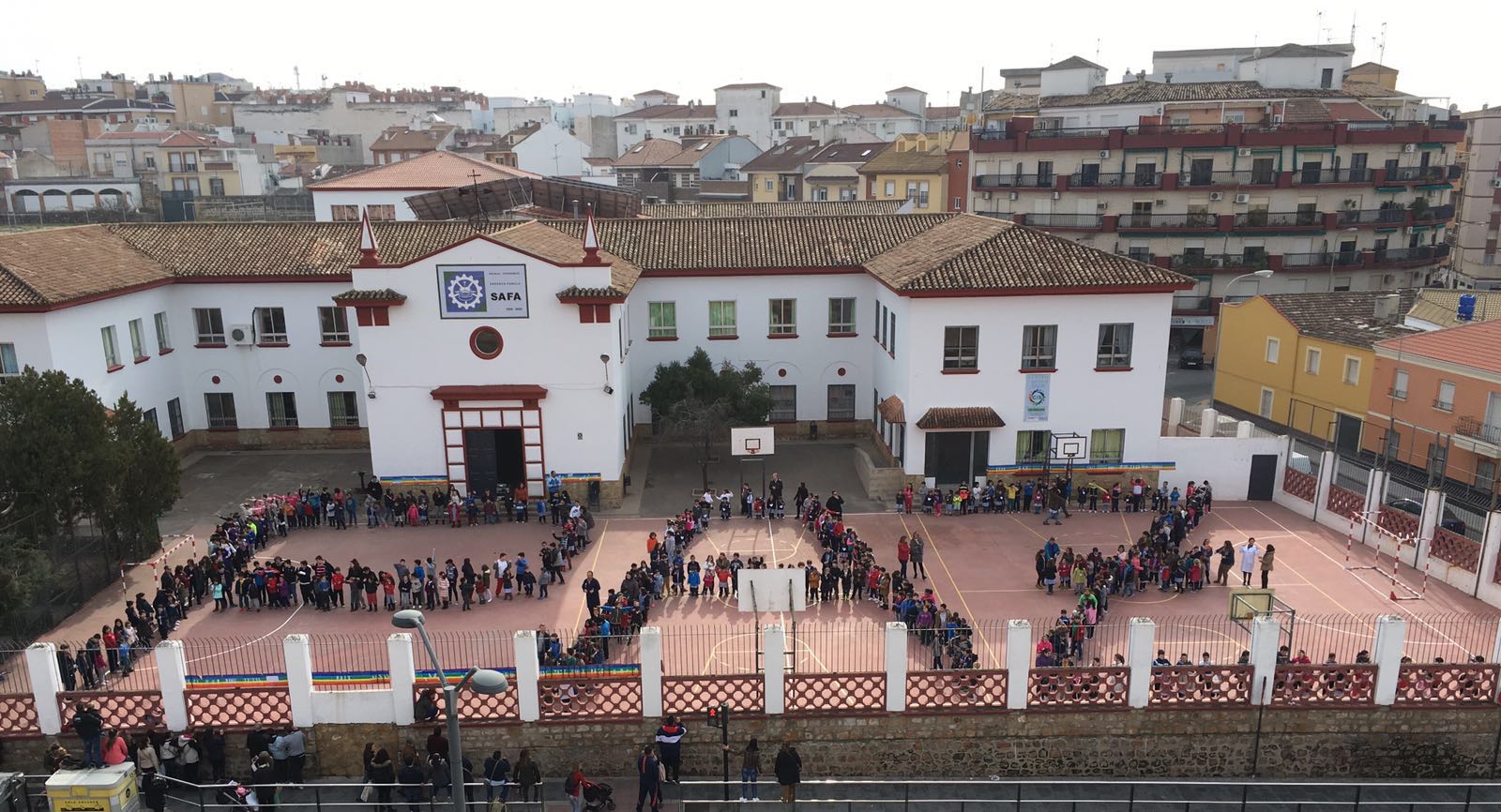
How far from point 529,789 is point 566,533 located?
1001 centimetres

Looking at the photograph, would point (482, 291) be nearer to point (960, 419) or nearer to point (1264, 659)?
point (960, 419)

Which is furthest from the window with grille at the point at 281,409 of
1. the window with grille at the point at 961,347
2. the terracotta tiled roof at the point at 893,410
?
the window with grille at the point at 961,347

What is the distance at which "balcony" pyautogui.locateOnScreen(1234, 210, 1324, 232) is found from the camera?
161 feet

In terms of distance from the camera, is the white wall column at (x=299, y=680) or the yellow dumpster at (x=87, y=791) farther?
the white wall column at (x=299, y=680)

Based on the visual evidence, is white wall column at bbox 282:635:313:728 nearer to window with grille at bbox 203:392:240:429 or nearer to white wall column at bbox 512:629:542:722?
white wall column at bbox 512:629:542:722

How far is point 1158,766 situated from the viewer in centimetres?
1788

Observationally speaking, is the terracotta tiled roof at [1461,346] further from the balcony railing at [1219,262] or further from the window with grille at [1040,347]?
the balcony railing at [1219,262]

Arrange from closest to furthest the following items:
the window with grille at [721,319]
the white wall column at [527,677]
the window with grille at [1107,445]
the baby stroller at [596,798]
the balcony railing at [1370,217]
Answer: the baby stroller at [596,798], the white wall column at [527,677], the window with grille at [1107,445], the window with grille at [721,319], the balcony railing at [1370,217]

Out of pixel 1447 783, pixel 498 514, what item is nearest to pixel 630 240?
pixel 498 514

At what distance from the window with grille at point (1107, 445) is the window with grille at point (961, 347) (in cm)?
433

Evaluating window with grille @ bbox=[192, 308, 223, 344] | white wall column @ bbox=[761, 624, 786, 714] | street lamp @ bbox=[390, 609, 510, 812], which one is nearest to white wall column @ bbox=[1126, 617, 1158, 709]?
white wall column @ bbox=[761, 624, 786, 714]

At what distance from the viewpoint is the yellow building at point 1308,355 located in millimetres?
33812

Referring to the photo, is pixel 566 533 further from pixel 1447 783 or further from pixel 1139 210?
pixel 1139 210

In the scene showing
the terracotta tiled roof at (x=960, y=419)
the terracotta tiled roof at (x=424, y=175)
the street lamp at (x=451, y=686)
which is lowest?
the terracotta tiled roof at (x=960, y=419)
